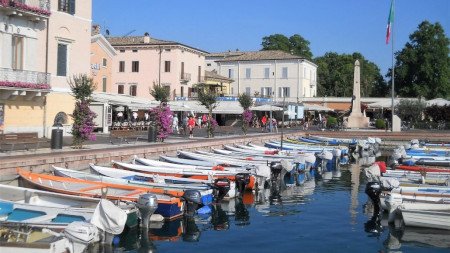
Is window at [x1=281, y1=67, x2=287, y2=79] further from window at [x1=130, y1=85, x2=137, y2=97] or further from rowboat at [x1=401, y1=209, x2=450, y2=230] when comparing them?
rowboat at [x1=401, y1=209, x2=450, y2=230]

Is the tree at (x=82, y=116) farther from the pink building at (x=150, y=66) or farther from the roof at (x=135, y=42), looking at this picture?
the roof at (x=135, y=42)

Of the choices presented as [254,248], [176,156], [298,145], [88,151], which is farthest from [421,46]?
[254,248]

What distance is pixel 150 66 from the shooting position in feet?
221

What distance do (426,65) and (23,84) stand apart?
2675 inches

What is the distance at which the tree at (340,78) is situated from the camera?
Result: 103375 mm

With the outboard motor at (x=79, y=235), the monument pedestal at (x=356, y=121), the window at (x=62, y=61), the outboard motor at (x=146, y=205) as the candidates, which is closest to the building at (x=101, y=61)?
the window at (x=62, y=61)

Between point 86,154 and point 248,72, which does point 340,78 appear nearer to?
point 248,72

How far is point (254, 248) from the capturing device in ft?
48.5

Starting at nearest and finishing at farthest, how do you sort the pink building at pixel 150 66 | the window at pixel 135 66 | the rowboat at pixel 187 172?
the rowboat at pixel 187 172
the pink building at pixel 150 66
the window at pixel 135 66

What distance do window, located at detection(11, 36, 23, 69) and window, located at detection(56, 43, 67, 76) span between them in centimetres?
345

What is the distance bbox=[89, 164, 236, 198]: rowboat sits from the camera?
2083 cm

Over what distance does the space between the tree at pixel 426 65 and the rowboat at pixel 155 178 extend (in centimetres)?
6805

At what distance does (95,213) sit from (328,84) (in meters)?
97.0

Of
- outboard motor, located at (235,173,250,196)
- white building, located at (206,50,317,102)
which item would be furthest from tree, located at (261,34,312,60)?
outboard motor, located at (235,173,250,196)
